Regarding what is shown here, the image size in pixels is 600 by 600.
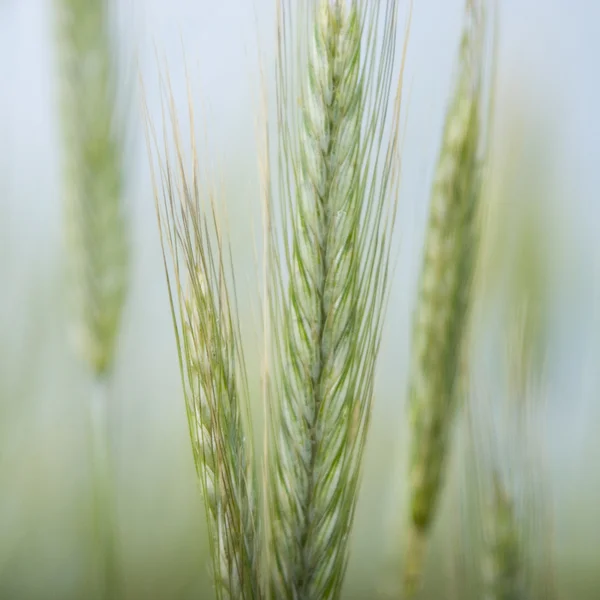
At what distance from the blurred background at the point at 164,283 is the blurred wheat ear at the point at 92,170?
41 millimetres

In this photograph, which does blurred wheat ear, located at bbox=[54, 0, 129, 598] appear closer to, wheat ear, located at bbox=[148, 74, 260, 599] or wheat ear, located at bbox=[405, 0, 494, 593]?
wheat ear, located at bbox=[148, 74, 260, 599]

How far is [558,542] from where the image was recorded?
74 cm

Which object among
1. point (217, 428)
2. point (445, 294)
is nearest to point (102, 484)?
point (217, 428)

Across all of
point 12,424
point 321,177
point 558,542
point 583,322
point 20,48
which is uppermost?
point 20,48

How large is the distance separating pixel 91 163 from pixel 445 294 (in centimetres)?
37

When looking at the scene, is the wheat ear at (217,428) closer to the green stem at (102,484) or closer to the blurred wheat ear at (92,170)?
the blurred wheat ear at (92,170)

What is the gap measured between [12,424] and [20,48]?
0.44 metres

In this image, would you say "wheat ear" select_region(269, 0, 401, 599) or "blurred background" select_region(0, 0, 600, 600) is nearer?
"wheat ear" select_region(269, 0, 401, 599)

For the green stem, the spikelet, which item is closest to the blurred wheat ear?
the spikelet

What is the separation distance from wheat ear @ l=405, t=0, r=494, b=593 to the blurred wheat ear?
0.31 meters

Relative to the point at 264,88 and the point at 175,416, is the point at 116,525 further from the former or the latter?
the point at 264,88

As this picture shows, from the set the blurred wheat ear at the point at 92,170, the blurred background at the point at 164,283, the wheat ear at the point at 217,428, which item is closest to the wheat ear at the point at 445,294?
the blurred background at the point at 164,283

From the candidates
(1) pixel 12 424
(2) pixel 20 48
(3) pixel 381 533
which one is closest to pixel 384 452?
(3) pixel 381 533

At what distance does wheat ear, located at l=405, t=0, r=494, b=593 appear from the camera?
23.8 inches
